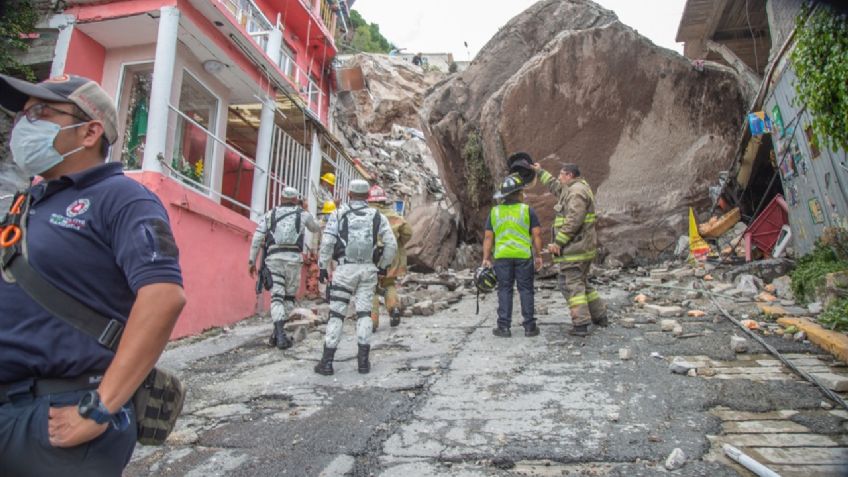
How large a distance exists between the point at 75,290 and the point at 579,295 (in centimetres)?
467

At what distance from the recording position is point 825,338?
4090 mm

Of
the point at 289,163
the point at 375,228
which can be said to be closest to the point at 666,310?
the point at 375,228

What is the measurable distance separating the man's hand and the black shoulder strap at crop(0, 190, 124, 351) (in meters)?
0.18

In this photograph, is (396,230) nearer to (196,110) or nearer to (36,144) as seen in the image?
(36,144)

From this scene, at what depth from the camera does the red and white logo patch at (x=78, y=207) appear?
1.39m

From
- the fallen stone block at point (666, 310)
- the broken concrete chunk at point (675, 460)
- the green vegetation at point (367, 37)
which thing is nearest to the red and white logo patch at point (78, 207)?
the broken concrete chunk at point (675, 460)

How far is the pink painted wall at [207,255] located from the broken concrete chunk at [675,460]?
18.6 ft

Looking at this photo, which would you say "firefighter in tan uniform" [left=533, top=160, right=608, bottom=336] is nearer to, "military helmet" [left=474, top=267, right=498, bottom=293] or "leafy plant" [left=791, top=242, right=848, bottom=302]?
"military helmet" [left=474, top=267, right=498, bottom=293]

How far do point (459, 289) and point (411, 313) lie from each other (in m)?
2.25

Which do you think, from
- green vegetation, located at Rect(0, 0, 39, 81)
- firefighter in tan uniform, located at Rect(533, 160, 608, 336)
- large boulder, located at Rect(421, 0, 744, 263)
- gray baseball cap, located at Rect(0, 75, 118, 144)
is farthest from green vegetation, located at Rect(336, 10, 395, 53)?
gray baseball cap, located at Rect(0, 75, 118, 144)

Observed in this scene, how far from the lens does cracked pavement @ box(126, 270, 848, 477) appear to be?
100 inches

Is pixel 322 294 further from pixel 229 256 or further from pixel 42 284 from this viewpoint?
pixel 42 284

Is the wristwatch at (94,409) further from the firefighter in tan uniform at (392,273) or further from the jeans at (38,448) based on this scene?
the firefighter in tan uniform at (392,273)

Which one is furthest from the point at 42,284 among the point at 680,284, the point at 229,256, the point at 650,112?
the point at 650,112
